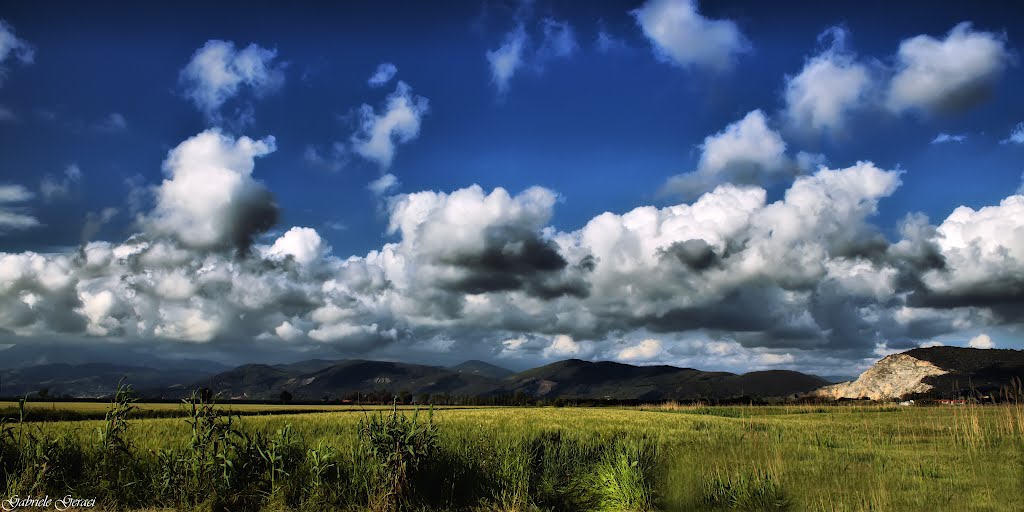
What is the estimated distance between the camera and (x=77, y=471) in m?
15.4

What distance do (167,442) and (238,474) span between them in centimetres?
717

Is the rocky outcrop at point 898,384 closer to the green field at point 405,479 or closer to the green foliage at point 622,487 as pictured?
the green field at point 405,479

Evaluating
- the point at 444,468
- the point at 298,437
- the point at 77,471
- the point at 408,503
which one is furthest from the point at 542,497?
the point at 77,471

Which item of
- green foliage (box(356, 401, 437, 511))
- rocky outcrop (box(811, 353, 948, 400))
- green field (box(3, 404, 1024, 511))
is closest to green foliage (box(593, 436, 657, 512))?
green field (box(3, 404, 1024, 511))

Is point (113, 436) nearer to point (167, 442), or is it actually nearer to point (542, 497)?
point (167, 442)

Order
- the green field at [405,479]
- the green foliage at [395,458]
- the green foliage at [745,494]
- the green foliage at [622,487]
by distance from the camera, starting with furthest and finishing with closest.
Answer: the green foliage at [745,494] < the green foliage at [622,487] < the green field at [405,479] < the green foliage at [395,458]

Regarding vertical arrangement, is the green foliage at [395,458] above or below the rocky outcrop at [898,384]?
above

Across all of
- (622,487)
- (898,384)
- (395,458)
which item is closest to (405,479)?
(395,458)

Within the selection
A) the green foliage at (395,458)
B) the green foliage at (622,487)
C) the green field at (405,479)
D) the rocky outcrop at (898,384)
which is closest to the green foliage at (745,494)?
the green field at (405,479)

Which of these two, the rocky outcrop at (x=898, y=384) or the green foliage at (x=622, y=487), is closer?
the green foliage at (x=622, y=487)

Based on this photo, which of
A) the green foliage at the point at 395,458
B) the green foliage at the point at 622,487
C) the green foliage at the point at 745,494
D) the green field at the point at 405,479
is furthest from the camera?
the green foliage at the point at 745,494

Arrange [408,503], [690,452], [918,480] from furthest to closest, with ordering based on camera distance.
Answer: [690,452], [918,480], [408,503]

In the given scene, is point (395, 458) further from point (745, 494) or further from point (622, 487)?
point (745, 494)

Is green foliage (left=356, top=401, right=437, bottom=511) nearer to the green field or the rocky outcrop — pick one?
the green field
